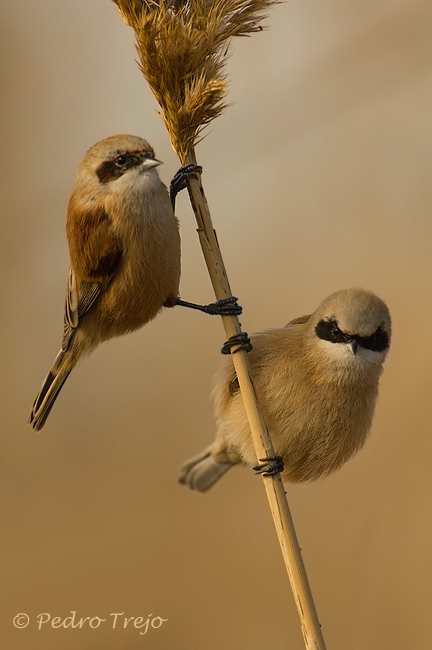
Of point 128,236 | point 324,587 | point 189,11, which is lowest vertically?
point 324,587

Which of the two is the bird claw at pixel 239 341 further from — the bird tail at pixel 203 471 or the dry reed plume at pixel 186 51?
the bird tail at pixel 203 471

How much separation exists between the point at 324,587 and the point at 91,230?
2.01 meters

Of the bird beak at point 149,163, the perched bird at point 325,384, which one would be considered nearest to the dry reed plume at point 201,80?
the bird beak at point 149,163

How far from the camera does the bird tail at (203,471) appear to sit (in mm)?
2293

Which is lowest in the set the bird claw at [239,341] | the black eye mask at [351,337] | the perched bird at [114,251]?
the bird claw at [239,341]

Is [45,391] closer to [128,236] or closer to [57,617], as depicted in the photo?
[128,236]

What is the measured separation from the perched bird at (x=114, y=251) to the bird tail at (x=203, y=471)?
0.70 meters

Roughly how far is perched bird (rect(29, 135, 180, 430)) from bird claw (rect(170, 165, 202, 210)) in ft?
0.16

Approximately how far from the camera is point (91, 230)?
1.75 meters

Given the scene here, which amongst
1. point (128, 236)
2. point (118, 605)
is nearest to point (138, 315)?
point (128, 236)

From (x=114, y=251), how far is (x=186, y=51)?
0.60 m

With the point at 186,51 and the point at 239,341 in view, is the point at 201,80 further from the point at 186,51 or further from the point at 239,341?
the point at 239,341

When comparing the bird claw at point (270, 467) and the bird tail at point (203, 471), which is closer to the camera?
the bird claw at point (270, 467)

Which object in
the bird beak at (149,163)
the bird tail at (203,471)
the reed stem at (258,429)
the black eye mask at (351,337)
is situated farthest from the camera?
the bird tail at (203,471)
